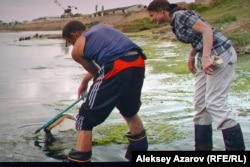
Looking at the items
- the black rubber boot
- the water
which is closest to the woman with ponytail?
the black rubber boot

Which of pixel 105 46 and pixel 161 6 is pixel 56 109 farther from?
pixel 161 6

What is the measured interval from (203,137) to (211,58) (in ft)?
3.63

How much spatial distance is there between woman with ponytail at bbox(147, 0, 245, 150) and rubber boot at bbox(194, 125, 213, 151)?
1.10 ft

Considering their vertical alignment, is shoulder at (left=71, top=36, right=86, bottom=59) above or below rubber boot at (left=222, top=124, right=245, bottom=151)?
above

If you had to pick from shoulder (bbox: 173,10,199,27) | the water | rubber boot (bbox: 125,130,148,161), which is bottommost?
the water

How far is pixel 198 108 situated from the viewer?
17.2 ft

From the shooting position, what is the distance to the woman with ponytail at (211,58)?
15.3 ft

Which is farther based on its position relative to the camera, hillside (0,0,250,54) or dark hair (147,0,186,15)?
hillside (0,0,250,54)

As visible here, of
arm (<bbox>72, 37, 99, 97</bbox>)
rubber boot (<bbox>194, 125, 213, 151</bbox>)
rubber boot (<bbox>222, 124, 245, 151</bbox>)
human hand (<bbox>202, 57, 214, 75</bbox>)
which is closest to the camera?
human hand (<bbox>202, 57, 214, 75</bbox>)

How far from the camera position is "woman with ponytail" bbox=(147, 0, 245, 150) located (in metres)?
4.66

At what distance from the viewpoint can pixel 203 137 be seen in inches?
208

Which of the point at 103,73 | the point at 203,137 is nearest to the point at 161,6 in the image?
the point at 103,73

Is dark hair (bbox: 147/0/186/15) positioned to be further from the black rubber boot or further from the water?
the water
